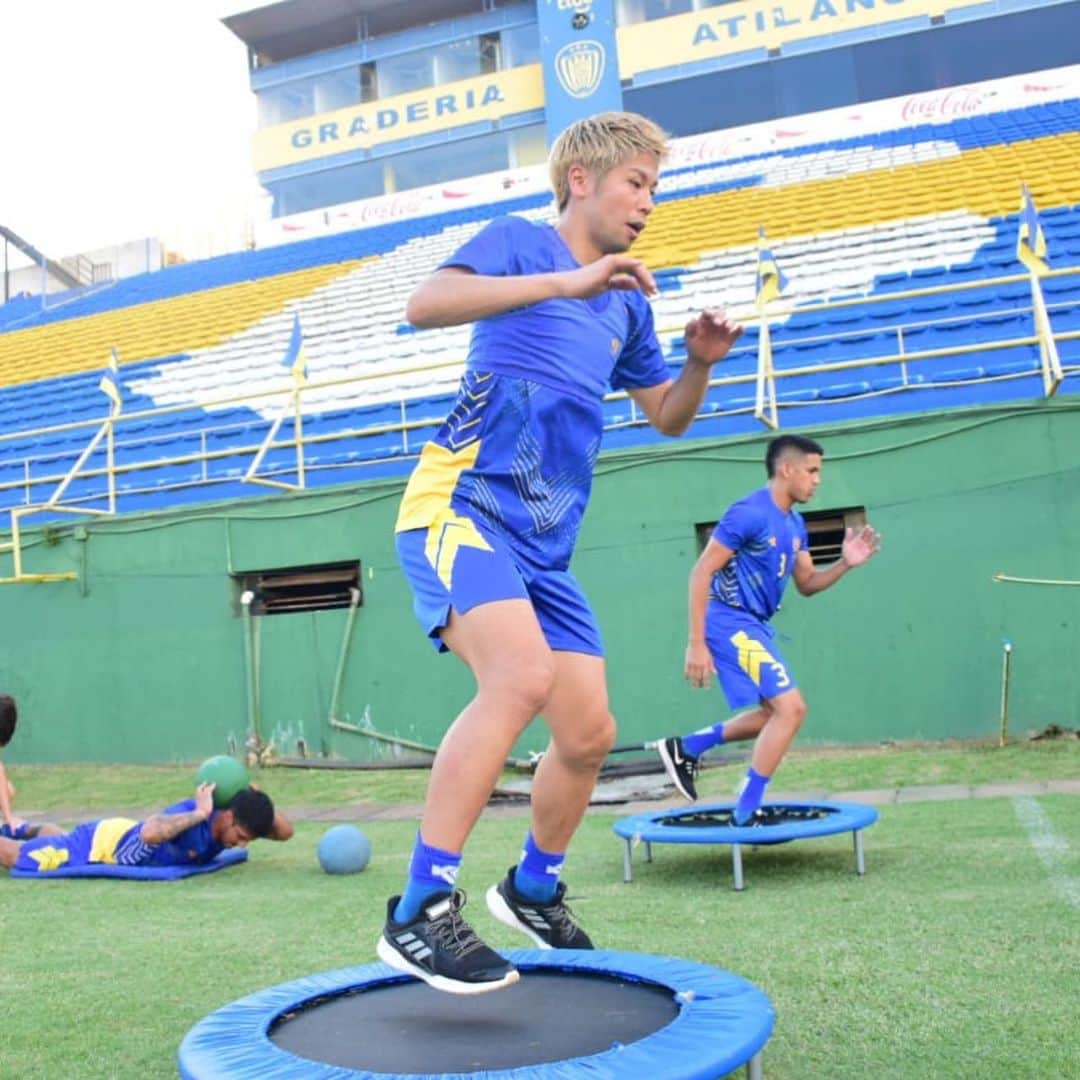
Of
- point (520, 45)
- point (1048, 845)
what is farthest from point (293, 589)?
point (520, 45)

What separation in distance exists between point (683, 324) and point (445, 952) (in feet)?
36.2

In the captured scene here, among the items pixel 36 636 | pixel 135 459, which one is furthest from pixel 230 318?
pixel 36 636

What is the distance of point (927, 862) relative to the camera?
5.07 metres

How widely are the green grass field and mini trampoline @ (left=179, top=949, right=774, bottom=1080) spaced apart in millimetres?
226

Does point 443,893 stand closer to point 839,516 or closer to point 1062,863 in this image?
point 1062,863

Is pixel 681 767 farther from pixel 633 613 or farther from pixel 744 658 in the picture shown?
pixel 633 613

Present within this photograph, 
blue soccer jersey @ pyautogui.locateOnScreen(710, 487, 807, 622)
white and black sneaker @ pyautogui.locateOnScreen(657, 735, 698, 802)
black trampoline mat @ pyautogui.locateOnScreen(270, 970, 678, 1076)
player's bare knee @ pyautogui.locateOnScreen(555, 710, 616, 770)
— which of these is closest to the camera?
black trampoline mat @ pyautogui.locateOnScreen(270, 970, 678, 1076)

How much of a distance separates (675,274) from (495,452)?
13.0 metres

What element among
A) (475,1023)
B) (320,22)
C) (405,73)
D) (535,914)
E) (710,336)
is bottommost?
(475,1023)

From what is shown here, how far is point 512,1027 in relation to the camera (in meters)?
2.62

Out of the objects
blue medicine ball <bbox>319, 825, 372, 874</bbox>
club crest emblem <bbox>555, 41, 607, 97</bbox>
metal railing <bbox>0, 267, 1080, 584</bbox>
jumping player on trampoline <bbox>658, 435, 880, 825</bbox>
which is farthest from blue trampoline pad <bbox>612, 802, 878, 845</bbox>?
club crest emblem <bbox>555, 41, 607, 97</bbox>

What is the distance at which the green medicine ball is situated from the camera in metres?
5.78

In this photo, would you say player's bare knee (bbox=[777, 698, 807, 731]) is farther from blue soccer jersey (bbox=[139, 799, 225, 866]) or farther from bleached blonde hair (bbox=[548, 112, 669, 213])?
bleached blonde hair (bbox=[548, 112, 669, 213])

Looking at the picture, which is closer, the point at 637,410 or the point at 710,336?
the point at 710,336
